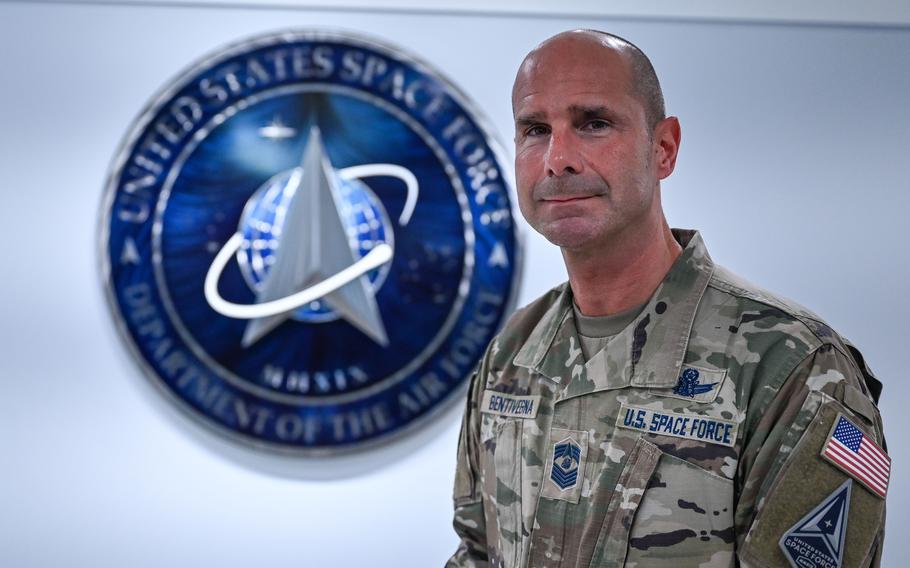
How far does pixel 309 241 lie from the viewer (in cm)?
222

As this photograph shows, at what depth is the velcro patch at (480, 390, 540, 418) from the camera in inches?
42.1

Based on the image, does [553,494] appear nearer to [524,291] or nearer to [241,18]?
[524,291]

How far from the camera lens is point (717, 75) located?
231 cm

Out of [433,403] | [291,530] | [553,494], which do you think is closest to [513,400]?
[553,494]

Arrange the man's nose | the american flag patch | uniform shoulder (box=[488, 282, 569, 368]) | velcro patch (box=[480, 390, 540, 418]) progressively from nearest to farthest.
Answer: the american flag patch < the man's nose < velcro patch (box=[480, 390, 540, 418]) < uniform shoulder (box=[488, 282, 569, 368])

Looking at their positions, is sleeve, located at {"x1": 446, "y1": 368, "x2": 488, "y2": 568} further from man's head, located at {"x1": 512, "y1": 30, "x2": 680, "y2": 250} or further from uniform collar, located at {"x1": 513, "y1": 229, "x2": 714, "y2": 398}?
man's head, located at {"x1": 512, "y1": 30, "x2": 680, "y2": 250}

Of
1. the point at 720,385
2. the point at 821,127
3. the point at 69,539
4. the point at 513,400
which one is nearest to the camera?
the point at 720,385

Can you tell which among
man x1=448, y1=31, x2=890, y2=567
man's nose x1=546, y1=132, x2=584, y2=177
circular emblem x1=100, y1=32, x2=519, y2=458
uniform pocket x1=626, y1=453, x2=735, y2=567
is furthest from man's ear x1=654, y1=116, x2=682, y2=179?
circular emblem x1=100, y1=32, x2=519, y2=458

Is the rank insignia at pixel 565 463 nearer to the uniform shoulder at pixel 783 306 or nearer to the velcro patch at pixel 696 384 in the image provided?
the velcro patch at pixel 696 384

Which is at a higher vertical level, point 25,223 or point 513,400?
point 25,223

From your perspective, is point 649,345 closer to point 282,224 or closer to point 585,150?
point 585,150

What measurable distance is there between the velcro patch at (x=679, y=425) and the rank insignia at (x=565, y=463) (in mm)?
59

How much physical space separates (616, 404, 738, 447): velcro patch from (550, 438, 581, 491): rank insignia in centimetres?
6

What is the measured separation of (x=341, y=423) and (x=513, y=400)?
1.19 meters
